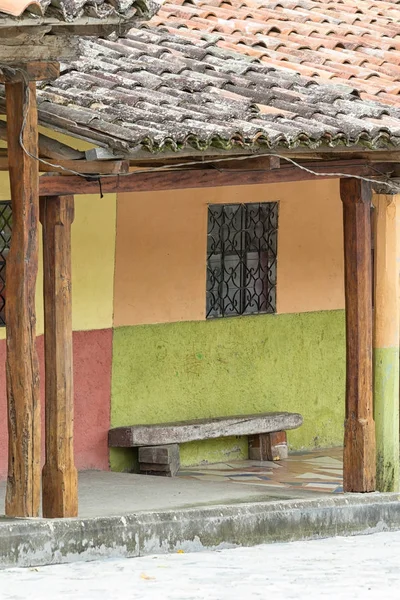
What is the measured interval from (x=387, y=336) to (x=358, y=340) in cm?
48

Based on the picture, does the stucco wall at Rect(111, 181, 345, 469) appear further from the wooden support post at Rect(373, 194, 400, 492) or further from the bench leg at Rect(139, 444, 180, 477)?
the wooden support post at Rect(373, 194, 400, 492)

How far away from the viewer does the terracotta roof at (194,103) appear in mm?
8750

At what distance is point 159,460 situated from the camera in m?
11.5

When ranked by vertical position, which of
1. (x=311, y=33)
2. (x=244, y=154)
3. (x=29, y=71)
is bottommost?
(x=244, y=154)

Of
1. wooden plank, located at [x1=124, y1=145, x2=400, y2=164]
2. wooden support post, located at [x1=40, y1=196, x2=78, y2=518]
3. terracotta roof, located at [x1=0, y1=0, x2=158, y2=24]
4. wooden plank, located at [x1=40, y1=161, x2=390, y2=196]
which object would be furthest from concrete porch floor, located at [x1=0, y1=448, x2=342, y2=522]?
terracotta roof, located at [x1=0, y1=0, x2=158, y2=24]

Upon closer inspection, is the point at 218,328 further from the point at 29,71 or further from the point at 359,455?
the point at 29,71

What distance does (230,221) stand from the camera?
12.4 m

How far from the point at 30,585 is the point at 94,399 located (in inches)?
156

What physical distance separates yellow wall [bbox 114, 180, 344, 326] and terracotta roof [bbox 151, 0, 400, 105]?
1129 millimetres

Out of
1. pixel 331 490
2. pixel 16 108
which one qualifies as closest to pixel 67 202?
pixel 16 108

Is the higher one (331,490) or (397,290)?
(397,290)

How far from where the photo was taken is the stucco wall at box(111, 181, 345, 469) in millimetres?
11680

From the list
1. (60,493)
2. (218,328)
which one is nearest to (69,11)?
(60,493)

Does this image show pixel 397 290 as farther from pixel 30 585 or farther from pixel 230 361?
pixel 30 585
